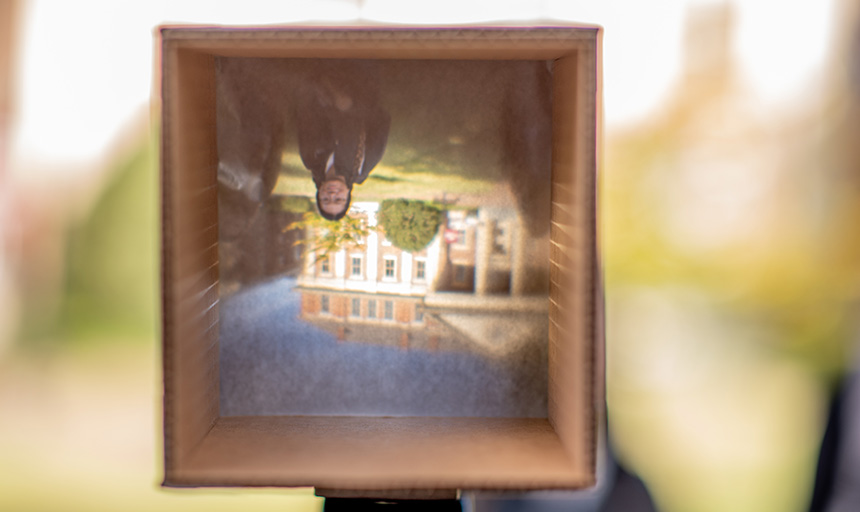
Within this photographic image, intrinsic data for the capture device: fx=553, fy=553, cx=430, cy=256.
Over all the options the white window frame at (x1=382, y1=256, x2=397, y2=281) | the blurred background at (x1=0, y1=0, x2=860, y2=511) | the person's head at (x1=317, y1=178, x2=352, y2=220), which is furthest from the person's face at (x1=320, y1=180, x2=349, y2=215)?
the blurred background at (x1=0, y1=0, x2=860, y2=511)

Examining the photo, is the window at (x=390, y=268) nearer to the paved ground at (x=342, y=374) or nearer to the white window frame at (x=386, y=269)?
the white window frame at (x=386, y=269)

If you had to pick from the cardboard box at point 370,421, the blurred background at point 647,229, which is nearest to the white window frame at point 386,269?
the cardboard box at point 370,421

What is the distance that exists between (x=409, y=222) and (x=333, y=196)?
0.39 ft

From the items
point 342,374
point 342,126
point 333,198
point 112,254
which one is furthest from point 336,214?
point 112,254

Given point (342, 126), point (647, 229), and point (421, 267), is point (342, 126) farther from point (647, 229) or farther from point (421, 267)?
point (647, 229)

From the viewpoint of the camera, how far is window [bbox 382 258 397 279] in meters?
0.84

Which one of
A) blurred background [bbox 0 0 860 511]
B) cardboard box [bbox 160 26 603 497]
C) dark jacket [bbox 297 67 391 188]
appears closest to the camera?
cardboard box [bbox 160 26 603 497]

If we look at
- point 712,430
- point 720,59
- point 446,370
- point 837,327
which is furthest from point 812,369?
point 446,370

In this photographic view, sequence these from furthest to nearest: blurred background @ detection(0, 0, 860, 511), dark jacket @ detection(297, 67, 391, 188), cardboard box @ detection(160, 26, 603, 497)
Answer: blurred background @ detection(0, 0, 860, 511), dark jacket @ detection(297, 67, 391, 188), cardboard box @ detection(160, 26, 603, 497)

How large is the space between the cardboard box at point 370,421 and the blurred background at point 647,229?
311 mm

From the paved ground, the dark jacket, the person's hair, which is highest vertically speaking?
the dark jacket

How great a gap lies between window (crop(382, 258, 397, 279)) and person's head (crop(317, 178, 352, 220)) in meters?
0.10

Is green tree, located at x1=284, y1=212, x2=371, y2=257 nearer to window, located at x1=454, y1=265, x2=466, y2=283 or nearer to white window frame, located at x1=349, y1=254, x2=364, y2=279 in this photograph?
white window frame, located at x1=349, y1=254, x2=364, y2=279

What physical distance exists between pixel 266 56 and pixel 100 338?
640 millimetres
